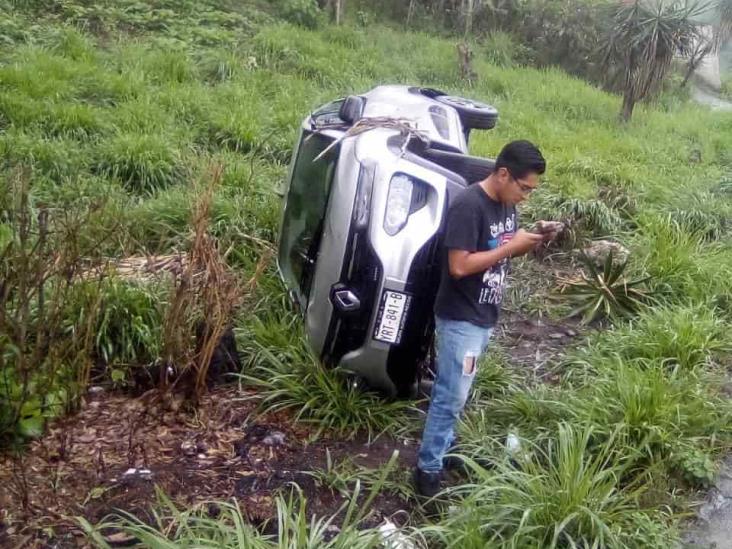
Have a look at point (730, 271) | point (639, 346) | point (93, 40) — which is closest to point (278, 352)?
point (639, 346)

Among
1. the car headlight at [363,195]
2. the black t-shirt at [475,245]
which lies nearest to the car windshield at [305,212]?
the car headlight at [363,195]

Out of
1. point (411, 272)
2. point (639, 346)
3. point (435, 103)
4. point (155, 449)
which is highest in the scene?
point (435, 103)

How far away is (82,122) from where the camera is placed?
7.59 metres

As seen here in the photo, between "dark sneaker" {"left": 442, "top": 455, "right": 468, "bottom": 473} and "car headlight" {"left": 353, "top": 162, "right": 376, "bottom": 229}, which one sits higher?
"car headlight" {"left": 353, "top": 162, "right": 376, "bottom": 229}

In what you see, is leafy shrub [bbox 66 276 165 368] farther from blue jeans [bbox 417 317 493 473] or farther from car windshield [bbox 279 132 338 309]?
blue jeans [bbox 417 317 493 473]

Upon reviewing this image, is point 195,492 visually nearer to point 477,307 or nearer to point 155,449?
point 155,449

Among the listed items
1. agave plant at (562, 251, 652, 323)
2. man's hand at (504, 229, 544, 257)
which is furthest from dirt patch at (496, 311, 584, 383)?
man's hand at (504, 229, 544, 257)

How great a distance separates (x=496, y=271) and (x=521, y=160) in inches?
20.0

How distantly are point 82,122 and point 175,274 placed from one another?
3.66m

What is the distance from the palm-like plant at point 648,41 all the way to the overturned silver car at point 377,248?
7.89 meters

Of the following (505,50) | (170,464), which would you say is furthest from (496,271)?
(505,50)

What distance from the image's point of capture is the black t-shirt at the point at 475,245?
11.5 feet

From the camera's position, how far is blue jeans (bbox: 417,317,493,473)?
362 centimetres

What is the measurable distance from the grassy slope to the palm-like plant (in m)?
0.54
